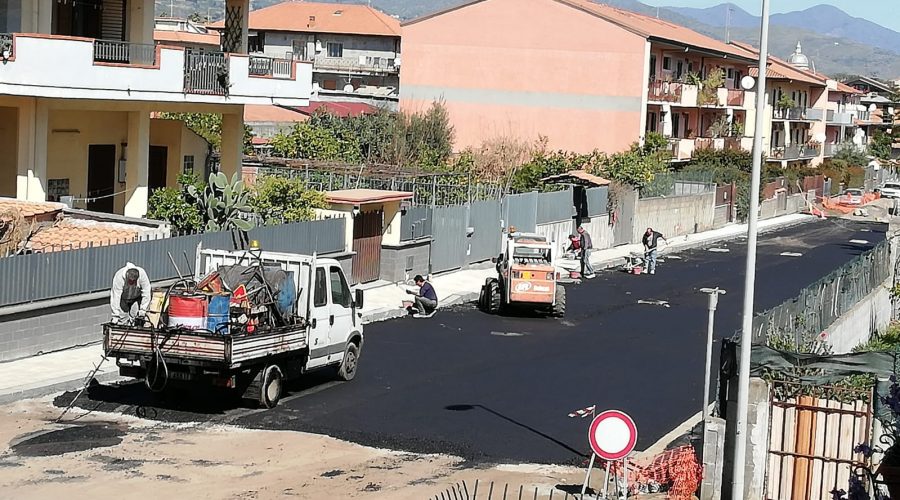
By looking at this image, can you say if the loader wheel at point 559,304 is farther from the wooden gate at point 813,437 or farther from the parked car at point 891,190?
the parked car at point 891,190

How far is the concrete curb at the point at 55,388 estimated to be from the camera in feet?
62.9

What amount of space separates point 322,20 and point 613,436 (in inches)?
3358

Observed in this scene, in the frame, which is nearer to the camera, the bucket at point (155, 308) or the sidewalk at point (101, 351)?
the bucket at point (155, 308)

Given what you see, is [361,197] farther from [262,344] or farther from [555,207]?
[262,344]

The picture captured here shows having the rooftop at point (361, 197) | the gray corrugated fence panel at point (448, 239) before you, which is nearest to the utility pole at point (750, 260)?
the rooftop at point (361, 197)

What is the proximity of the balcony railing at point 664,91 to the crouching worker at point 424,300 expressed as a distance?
34.6 meters

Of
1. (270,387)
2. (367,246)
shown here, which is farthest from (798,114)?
(270,387)

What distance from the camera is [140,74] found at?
3000cm

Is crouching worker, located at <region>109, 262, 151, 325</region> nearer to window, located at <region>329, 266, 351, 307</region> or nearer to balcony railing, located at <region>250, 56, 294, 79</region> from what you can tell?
window, located at <region>329, 266, 351, 307</region>

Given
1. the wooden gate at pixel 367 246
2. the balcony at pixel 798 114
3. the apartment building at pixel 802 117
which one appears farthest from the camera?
the balcony at pixel 798 114

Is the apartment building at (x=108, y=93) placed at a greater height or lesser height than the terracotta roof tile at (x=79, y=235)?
greater

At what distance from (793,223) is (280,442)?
54774 mm

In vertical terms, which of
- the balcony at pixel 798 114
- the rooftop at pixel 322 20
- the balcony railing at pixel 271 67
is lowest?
the balcony railing at pixel 271 67

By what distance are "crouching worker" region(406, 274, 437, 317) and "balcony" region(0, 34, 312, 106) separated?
7.09 meters
